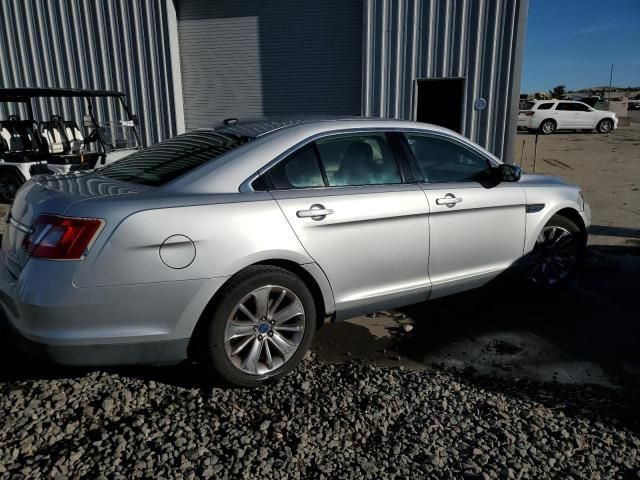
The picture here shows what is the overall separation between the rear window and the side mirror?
1.99m

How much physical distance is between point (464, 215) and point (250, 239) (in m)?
1.69

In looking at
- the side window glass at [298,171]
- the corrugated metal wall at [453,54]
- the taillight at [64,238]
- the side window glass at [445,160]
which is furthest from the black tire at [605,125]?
the taillight at [64,238]

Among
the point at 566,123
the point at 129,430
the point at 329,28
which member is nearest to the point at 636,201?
the point at 329,28

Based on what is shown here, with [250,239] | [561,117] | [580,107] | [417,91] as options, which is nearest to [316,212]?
[250,239]

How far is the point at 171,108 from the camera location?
12.2 m

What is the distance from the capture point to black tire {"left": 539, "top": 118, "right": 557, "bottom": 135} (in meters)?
24.3

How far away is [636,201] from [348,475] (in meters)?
8.62

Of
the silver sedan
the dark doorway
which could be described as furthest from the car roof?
the dark doorway

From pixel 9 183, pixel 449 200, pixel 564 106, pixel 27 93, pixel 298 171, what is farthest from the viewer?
pixel 564 106

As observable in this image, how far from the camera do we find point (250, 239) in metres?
2.70

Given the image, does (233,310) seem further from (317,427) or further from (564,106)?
(564,106)

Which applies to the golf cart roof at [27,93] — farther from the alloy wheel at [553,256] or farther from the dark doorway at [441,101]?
the alloy wheel at [553,256]

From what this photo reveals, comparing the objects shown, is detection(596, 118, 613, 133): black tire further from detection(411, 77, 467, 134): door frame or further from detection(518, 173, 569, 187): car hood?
detection(518, 173, 569, 187): car hood

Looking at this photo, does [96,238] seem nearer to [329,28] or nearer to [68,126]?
[68,126]
